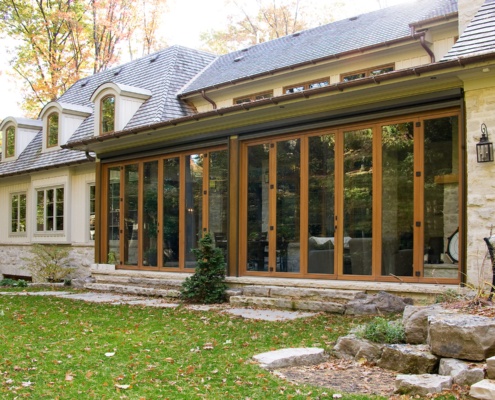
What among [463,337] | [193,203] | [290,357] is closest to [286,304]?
[193,203]

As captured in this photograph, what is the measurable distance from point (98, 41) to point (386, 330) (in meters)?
24.4

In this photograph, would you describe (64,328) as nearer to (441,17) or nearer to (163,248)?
(163,248)

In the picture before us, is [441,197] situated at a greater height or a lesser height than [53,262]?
greater

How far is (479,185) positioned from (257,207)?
3926mm

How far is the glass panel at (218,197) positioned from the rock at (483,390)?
6817mm

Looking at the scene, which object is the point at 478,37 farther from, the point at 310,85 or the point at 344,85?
the point at 310,85

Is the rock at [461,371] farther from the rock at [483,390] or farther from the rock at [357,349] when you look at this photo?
the rock at [357,349]

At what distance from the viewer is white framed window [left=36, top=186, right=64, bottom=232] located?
17.1 meters

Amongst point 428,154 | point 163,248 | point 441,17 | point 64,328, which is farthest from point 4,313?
point 441,17

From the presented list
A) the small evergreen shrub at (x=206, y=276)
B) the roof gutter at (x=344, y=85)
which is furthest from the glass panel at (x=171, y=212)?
the small evergreen shrub at (x=206, y=276)

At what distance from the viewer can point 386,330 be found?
578cm

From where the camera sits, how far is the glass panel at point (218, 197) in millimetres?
10812

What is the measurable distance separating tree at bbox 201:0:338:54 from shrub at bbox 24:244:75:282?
14.7 meters

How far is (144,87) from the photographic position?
16.5 metres
